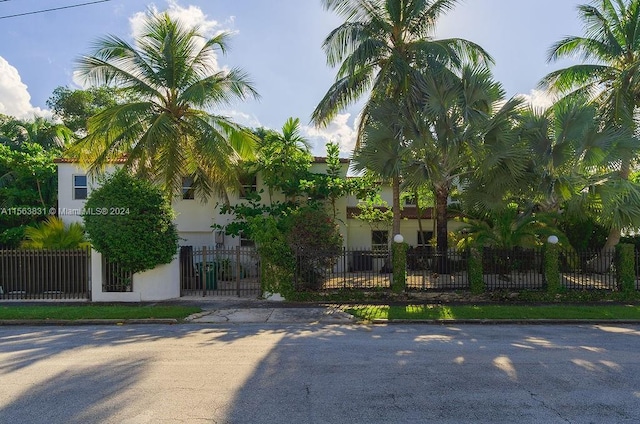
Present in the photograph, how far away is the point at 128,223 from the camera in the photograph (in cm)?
1350

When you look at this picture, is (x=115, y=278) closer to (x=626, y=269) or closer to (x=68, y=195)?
(x=68, y=195)

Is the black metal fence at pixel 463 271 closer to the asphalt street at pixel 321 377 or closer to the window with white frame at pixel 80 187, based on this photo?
the asphalt street at pixel 321 377

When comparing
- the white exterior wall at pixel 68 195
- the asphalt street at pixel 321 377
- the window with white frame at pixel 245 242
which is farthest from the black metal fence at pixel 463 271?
the white exterior wall at pixel 68 195

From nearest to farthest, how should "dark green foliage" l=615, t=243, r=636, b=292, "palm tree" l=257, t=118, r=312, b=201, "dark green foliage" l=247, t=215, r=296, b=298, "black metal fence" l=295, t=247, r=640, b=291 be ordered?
"dark green foliage" l=615, t=243, r=636, b=292 < "dark green foliage" l=247, t=215, r=296, b=298 < "black metal fence" l=295, t=247, r=640, b=291 < "palm tree" l=257, t=118, r=312, b=201

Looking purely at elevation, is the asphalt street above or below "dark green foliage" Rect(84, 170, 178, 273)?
below

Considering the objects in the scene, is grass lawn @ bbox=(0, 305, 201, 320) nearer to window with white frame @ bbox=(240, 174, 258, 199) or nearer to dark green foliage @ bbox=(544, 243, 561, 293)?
window with white frame @ bbox=(240, 174, 258, 199)

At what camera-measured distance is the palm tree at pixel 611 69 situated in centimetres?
1606

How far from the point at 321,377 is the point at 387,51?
13.3 m

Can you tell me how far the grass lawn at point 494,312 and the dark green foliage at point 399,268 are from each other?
1.16 metres

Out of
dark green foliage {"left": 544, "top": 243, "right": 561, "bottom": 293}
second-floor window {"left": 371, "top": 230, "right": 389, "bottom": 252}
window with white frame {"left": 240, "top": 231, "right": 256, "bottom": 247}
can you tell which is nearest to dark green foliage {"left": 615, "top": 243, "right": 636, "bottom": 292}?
dark green foliage {"left": 544, "top": 243, "right": 561, "bottom": 293}

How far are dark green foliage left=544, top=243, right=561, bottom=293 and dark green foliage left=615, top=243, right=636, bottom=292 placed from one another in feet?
6.19

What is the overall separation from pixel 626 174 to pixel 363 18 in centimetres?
1172

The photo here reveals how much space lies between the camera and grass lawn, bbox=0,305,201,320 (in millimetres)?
11453

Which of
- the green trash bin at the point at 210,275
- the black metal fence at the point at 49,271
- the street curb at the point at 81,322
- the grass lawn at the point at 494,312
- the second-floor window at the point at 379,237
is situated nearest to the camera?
the street curb at the point at 81,322
